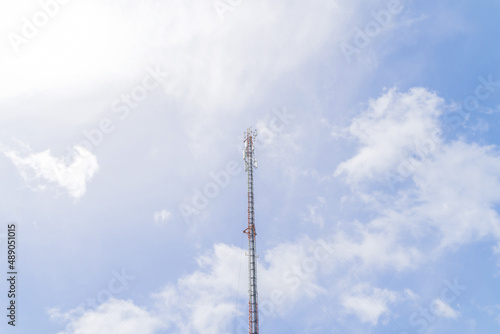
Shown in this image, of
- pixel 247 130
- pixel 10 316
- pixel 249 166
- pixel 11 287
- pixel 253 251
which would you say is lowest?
pixel 10 316

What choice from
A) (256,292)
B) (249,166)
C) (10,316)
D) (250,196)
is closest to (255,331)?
(256,292)

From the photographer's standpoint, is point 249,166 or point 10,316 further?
point 249,166

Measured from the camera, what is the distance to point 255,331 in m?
70.8

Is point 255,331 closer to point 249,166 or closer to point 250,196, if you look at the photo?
point 250,196

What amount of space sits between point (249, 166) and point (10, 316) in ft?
160

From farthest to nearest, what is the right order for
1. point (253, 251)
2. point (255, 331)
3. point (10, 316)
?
point (253, 251), point (255, 331), point (10, 316)

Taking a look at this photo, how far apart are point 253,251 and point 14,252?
132 ft

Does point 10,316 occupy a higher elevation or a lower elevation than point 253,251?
lower

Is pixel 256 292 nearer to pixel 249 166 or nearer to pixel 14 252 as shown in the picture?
pixel 249 166

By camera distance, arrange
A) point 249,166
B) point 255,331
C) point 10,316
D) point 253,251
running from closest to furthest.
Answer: point 10,316
point 255,331
point 253,251
point 249,166

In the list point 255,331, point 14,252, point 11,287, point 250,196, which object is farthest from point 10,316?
point 250,196

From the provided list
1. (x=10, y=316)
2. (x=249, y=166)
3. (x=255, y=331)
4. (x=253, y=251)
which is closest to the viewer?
(x=10, y=316)

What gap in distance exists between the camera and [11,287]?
58.7 meters

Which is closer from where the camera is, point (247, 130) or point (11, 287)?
point (11, 287)
